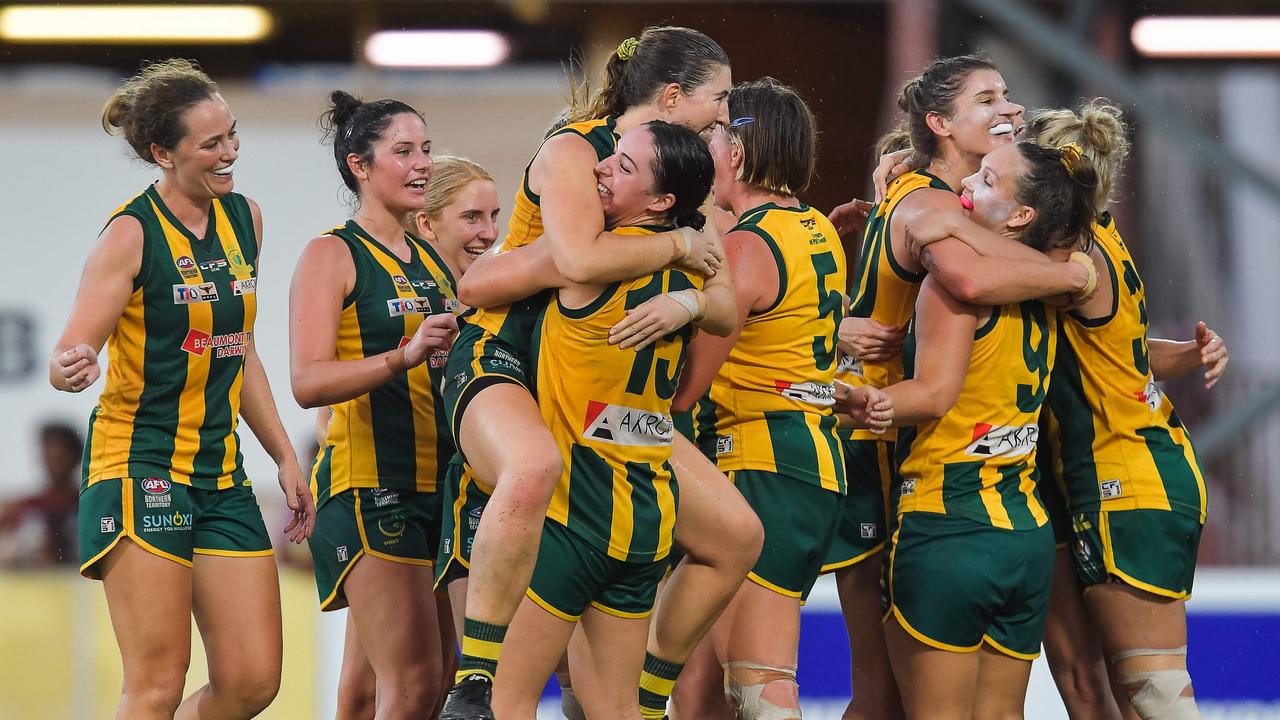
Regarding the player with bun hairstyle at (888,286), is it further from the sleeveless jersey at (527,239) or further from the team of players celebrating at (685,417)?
the sleeveless jersey at (527,239)

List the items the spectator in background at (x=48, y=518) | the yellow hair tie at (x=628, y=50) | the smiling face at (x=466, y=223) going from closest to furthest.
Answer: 1. the yellow hair tie at (x=628, y=50)
2. the smiling face at (x=466, y=223)
3. the spectator in background at (x=48, y=518)

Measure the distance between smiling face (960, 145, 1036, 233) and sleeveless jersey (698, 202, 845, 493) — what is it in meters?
0.37

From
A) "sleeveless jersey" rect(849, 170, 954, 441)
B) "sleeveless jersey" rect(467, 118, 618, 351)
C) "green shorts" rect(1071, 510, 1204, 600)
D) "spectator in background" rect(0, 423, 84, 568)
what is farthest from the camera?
"spectator in background" rect(0, 423, 84, 568)

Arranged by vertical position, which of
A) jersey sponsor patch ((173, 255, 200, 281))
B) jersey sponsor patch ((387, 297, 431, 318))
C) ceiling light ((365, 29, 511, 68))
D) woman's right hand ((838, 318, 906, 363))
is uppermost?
ceiling light ((365, 29, 511, 68))

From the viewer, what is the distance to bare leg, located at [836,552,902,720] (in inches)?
158

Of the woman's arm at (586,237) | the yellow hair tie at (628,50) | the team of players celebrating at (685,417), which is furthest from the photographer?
the yellow hair tie at (628,50)

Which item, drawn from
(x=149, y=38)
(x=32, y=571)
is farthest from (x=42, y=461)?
(x=149, y=38)

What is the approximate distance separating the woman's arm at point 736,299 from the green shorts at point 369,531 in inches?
35.3

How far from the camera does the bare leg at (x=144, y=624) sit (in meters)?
3.62

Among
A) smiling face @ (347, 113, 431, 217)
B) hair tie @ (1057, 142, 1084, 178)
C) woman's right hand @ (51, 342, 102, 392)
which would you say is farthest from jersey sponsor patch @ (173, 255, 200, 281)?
hair tie @ (1057, 142, 1084, 178)

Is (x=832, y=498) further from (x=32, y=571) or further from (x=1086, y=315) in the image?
(x=32, y=571)

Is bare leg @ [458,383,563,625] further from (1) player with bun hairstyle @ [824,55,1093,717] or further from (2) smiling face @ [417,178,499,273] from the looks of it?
(2) smiling face @ [417,178,499,273]

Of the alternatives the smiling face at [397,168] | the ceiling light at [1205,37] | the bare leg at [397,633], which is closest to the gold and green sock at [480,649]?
the bare leg at [397,633]

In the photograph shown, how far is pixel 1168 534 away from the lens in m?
Result: 3.73
